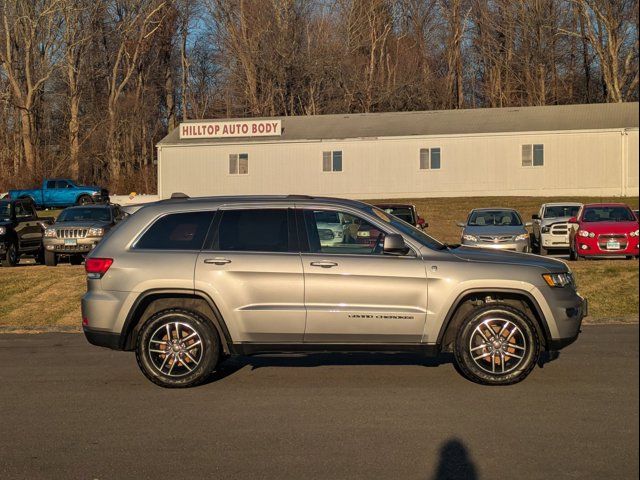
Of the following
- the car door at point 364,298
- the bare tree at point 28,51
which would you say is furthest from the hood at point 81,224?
the bare tree at point 28,51

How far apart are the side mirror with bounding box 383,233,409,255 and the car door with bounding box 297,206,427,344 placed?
0.13 m

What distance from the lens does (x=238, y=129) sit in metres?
50.8

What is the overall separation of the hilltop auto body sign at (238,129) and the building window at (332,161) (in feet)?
10.6

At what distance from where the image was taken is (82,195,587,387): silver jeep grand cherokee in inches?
350

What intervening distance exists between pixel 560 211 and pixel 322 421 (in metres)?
21.5

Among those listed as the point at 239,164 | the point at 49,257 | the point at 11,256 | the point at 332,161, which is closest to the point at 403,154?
the point at 332,161

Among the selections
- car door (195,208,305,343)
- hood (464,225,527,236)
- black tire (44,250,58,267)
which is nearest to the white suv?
hood (464,225,527,236)

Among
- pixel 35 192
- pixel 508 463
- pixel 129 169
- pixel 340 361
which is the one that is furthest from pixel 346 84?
pixel 508 463

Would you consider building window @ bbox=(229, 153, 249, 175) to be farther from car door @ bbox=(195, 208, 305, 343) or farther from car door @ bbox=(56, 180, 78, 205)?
car door @ bbox=(195, 208, 305, 343)

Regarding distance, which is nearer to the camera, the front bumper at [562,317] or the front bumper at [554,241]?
the front bumper at [562,317]

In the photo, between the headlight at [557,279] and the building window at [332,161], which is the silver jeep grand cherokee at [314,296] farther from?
the building window at [332,161]

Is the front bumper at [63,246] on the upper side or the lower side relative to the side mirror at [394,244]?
lower

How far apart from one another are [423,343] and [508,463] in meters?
2.43

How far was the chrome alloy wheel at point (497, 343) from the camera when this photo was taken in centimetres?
888
